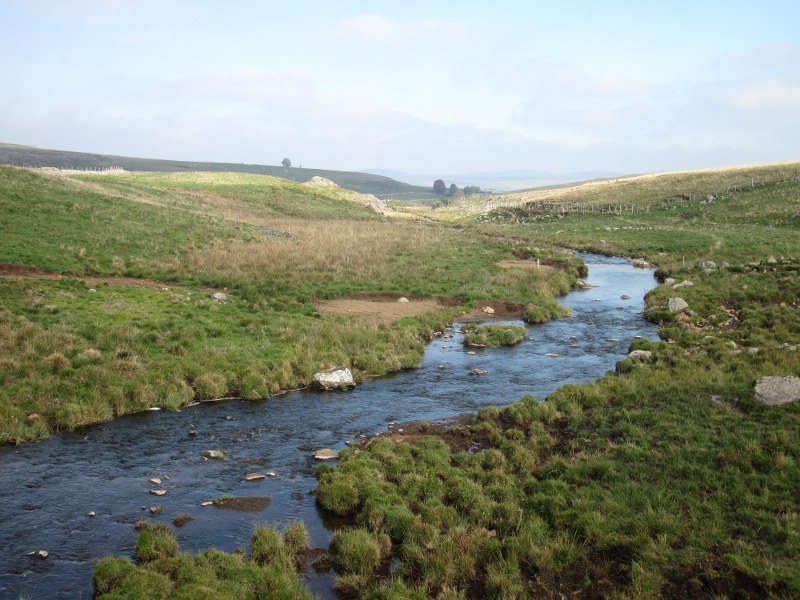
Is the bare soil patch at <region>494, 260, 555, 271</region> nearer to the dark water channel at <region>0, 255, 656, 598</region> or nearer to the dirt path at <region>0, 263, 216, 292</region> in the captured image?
the dark water channel at <region>0, 255, 656, 598</region>

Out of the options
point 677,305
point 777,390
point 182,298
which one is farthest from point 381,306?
point 777,390

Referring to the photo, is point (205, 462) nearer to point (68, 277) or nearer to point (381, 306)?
point (381, 306)

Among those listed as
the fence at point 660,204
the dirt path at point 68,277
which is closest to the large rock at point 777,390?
the dirt path at point 68,277

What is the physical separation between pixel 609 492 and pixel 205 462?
10367mm

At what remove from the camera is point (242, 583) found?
34.0ft

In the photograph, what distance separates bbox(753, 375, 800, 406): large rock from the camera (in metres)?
15.7

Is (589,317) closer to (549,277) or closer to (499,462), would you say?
(549,277)

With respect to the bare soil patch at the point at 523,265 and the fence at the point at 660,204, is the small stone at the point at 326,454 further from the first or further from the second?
the fence at the point at 660,204

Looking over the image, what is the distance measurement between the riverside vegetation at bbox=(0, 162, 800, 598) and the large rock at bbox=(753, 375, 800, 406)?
475 mm

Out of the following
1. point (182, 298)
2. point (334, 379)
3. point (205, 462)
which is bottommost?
point (205, 462)

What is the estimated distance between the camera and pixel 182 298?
92.0ft

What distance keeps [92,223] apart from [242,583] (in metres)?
36.4

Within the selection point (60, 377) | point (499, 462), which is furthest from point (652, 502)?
point (60, 377)

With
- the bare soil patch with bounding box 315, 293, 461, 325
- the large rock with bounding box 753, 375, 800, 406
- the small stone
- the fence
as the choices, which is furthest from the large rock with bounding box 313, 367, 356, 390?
the fence
